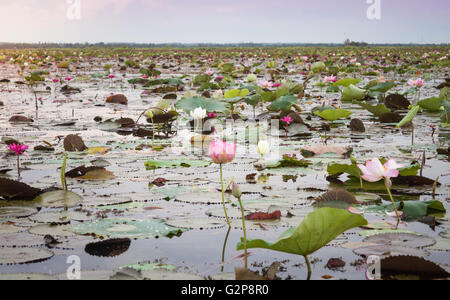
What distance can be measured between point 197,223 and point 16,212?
81 centimetres

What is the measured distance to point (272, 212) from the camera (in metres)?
2.15

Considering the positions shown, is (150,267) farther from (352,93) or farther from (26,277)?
(352,93)

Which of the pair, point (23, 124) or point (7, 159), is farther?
point (23, 124)

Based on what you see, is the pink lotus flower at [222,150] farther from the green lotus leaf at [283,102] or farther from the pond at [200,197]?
the green lotus leaf at [283,102]

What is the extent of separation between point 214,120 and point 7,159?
2.17 metres

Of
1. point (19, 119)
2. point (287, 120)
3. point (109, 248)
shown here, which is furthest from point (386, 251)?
point (19, 119)

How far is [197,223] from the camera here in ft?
6.86

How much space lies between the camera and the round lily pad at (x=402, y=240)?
1.80 m

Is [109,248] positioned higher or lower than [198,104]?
lower

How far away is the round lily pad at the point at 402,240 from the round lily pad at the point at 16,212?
4.62 ft

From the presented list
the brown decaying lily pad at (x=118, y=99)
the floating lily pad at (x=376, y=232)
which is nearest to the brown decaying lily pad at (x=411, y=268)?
the floating lily pad at (x=376, y=232)

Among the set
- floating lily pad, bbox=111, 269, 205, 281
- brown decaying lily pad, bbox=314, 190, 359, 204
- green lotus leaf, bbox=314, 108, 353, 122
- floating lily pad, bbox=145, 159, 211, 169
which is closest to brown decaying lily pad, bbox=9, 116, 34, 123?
floating lily pad, bbox=145, 159, 211, 169
